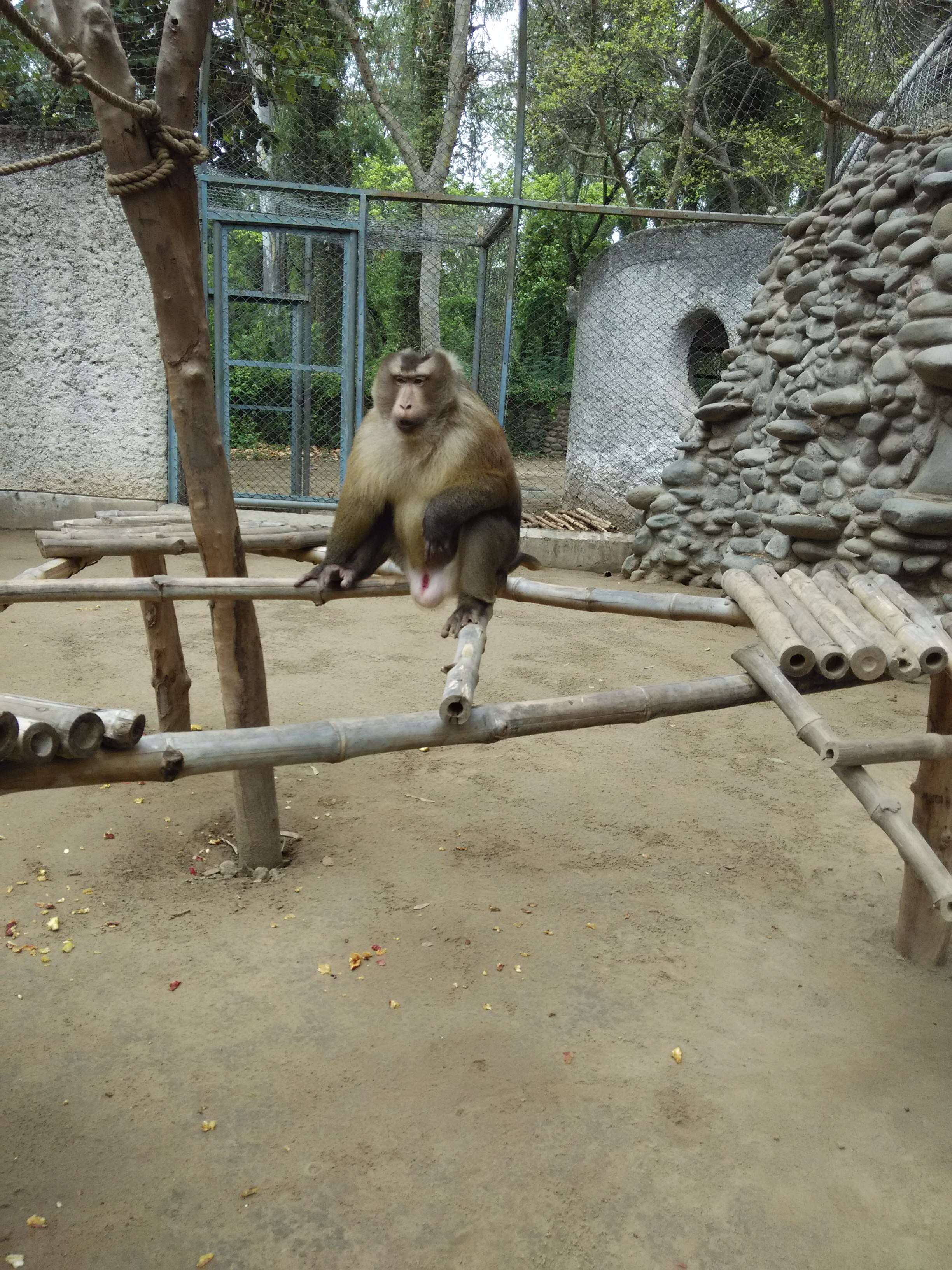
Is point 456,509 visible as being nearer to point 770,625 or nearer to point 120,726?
point 770,625

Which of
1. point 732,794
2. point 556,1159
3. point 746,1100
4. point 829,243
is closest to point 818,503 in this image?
point 829,243

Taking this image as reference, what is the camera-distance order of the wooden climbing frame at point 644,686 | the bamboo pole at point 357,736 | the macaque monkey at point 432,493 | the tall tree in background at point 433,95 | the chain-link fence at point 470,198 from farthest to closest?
1. the tall tree in background at point 433,95
2. the chain-link fence at point 470,198
3. the macaque monkey at point 432,493
4. the wooden climbing frame at point 644,686
5. the bamboo pole at point 357,736

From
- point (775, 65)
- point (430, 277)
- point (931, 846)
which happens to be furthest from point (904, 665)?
point (430, 277)

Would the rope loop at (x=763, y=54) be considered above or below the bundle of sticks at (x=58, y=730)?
above

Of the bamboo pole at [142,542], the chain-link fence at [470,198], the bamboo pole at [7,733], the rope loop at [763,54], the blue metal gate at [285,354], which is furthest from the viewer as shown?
the blue metal gate at [285,354]

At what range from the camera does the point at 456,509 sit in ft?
11.3

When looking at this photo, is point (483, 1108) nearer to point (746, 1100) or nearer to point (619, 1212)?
point (619, 1212)

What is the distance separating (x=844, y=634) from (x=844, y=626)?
72mm

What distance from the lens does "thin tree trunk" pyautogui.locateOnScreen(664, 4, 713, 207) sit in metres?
13.4

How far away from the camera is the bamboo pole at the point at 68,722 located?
1968 millimetres

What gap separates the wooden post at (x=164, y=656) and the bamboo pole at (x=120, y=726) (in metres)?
2.56

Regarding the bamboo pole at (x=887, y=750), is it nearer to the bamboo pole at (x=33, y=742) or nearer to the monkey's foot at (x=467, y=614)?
the monkey's foot at (x=467, y=614)

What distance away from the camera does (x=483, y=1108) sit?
2785 millimetres

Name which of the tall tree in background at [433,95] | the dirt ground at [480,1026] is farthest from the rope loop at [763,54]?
the tall tree in background at [433,95]
